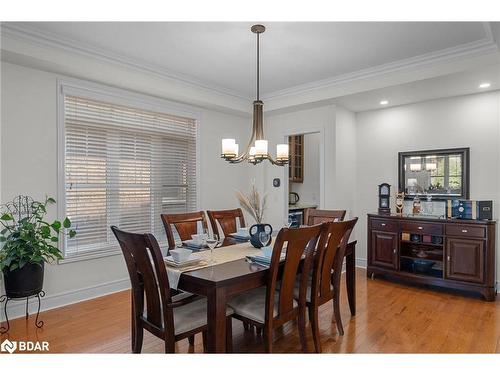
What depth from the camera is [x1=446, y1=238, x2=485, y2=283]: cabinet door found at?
368cm

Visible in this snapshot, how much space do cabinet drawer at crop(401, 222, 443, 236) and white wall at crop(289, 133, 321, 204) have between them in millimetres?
2527

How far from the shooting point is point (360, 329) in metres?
2.91

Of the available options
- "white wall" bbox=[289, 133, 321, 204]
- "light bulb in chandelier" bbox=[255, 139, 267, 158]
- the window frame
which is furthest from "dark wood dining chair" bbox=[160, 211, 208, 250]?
"white wall" bbox=[289, 133, 321, 204]

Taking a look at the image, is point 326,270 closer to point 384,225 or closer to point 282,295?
point 282,295

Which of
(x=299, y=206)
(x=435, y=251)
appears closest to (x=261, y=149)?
(x=435, y=251)

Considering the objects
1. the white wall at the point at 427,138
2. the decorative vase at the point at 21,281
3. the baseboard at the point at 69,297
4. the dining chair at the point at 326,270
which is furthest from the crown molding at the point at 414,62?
the decorative vase at the point at 21,281

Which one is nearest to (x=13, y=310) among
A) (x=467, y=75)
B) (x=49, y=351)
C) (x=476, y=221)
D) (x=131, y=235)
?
(x=49, y=351)

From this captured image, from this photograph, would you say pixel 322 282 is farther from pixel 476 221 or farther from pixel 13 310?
pixel 13 310

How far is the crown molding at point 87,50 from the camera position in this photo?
2861mm

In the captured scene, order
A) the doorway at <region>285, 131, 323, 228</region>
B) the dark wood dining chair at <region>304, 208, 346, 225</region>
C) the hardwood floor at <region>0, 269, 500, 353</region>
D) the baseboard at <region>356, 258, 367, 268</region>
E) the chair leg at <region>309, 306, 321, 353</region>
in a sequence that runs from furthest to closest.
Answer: the doorway at <region>285, 131, 323, 228</region>
the baseboard at <region>356, 258, 367, 268</region>
the dark wood dining chair at <region>304, 208, 346, 225</region>
the hardwood floor at <region>0, 269, 500, 353</region>
the chair leg at <region>309, 306, 321, 353</region>

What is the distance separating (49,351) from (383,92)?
4220mm

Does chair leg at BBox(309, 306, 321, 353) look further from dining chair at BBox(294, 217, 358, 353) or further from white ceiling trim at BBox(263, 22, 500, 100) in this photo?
white ceiling trim at BBox(263, 22, 500, 100)

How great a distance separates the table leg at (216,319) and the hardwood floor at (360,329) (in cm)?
71

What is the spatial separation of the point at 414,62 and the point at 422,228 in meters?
1.94
